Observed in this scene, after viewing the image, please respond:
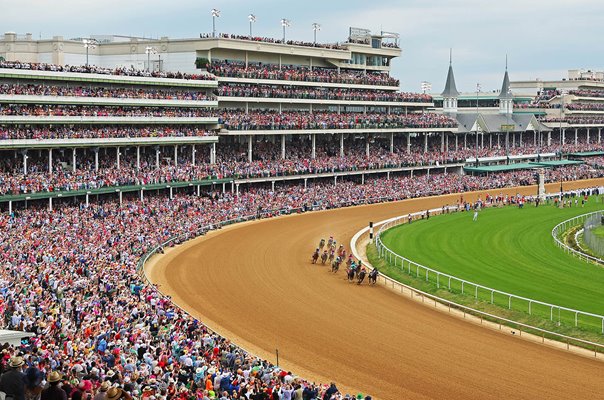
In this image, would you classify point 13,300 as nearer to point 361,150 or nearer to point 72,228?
point 72,228

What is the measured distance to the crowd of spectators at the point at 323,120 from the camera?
60094 mm

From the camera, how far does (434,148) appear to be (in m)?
83.0

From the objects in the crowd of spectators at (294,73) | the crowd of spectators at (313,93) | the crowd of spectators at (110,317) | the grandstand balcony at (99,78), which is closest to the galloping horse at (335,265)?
the crowd of spectators at (110,317)

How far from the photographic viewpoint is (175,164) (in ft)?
180

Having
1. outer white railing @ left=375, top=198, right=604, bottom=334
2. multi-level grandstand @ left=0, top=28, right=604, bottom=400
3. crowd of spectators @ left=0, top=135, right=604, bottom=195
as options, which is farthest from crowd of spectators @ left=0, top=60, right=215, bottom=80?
outer white railing @ left=375, top=198, right=604, bottom=334

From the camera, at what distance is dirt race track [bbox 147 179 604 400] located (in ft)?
68.9

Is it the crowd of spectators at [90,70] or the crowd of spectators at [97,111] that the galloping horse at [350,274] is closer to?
the crowd of spectators at [97,111]

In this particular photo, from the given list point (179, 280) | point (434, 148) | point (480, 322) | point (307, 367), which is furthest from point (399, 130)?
point (307, 367)

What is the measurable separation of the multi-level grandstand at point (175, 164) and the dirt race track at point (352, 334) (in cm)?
221

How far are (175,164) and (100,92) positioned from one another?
7573 millimetres

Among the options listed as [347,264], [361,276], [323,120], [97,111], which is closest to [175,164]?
[97,111]

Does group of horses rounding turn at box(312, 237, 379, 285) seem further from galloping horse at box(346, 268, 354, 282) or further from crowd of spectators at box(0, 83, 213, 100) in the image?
crowd of spectators at box(0, 83, 213, 100)

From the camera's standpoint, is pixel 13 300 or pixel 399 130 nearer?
pixel 13 300

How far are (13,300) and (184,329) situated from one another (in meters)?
4.95
